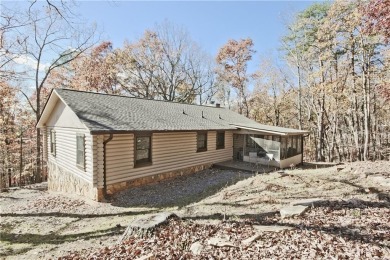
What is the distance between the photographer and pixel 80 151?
10133 mm

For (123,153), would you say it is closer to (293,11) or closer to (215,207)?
(215,207)

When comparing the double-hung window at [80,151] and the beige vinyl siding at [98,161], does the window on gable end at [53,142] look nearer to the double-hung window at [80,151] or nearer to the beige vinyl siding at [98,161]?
the double-hung window at [80,151]

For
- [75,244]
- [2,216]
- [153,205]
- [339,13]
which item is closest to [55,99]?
[2,216]

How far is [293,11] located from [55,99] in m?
19.9

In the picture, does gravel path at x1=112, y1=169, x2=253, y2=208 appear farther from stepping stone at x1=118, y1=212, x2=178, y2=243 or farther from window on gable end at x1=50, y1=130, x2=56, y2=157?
window on gable end at x1=50, y1=130, x2=56, y2=157

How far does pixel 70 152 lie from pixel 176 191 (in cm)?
535

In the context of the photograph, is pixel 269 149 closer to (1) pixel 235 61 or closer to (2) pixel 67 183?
(2) pixel 67 183

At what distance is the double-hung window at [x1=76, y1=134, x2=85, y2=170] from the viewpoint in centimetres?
971

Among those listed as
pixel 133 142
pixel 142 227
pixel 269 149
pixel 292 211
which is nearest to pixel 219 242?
pixel 142 227

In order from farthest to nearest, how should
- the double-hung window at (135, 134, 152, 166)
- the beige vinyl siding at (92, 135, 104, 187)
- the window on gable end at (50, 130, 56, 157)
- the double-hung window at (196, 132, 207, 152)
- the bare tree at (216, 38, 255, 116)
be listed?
the bare tree at (216, 38, 255, 116) → the double-hung window at (196, 132, 207, 152) → the window on gable end at (50, 130, 56, 157) → the double-hung window at (135, 134, 152, 166) → the beige vinyl siding at (92, 135, 104, 187)

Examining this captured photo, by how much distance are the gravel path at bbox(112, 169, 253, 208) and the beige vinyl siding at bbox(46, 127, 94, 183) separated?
1678 mm

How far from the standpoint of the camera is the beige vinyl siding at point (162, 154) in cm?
966

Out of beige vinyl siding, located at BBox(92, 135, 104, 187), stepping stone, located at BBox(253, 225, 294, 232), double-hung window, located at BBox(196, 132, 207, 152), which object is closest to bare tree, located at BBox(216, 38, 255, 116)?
double-hung window, located at BBox(196, 132, 207, 152)

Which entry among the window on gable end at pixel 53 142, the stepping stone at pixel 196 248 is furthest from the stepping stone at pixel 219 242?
the window on gable end at pixel 53 142
